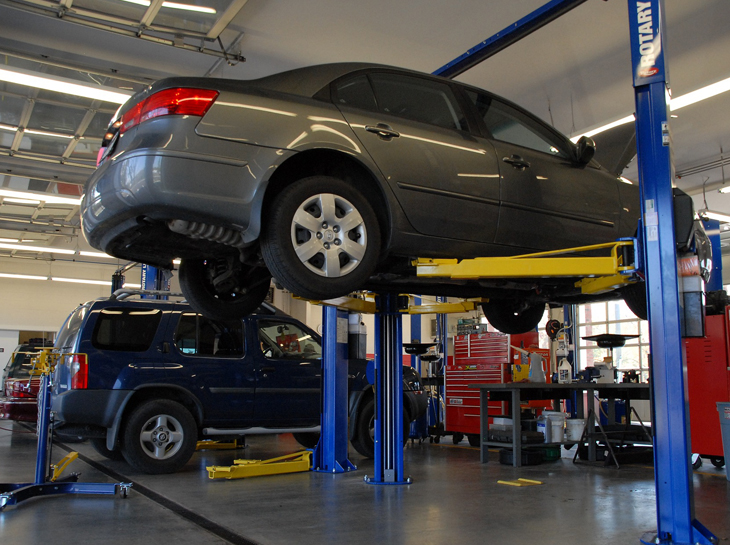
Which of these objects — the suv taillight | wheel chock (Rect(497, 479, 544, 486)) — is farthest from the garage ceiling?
wheel chock (Rect(497, 479, 544, 486))

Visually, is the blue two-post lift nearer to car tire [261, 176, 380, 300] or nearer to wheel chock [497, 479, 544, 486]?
car tire [261, 176, 380, 300]

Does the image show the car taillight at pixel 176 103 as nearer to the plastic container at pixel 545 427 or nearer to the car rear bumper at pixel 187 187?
the car rear bumper at pixel 187 187

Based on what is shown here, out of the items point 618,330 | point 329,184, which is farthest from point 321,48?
point 618,330

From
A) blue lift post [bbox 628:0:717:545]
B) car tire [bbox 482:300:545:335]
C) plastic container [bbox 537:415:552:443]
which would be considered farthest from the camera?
plastic container [bbox 537:415:552:443]

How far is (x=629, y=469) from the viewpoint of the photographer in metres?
6.29

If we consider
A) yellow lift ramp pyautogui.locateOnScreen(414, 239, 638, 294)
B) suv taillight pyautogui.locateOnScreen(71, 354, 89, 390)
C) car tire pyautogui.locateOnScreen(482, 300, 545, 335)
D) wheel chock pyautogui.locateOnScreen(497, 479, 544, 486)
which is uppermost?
yellow lift ramp pyautogui.locateOnScreen(414, 239, 638, 294)

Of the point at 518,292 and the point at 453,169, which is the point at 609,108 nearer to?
the point at 518,292

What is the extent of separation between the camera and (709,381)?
634 centimetres

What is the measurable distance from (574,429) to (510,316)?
8.51 feet

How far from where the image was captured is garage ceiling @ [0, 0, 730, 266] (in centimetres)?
646

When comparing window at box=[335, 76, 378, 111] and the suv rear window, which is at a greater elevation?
window at box=[335, 76, 378, 111]

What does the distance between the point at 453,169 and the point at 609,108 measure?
6.74m

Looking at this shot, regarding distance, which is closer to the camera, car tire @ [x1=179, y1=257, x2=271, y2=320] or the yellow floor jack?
car tire @ [x1=179, y1=257, x2=271, y2=320]

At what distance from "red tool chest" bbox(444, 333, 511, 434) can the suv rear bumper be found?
15.1 ft
